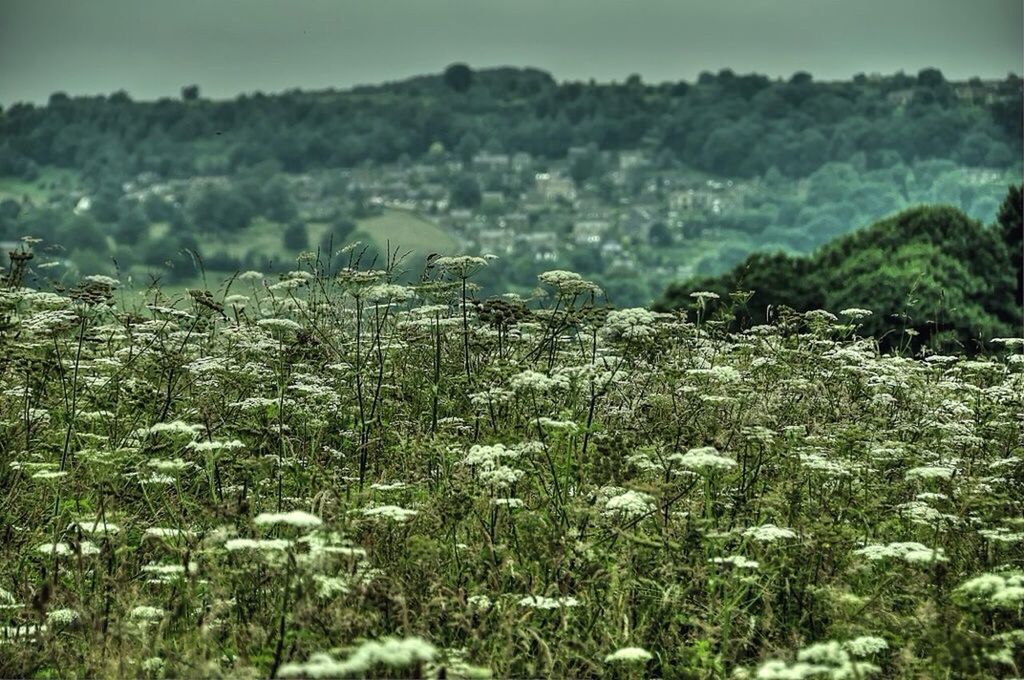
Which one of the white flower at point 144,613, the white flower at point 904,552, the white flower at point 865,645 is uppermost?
the white flower at point 904,552

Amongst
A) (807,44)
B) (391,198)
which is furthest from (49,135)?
(807,44)

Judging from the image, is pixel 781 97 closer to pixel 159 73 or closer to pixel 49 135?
pixel 159 73

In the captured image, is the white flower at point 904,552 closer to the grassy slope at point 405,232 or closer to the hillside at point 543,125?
the grassy slope at point 405,232

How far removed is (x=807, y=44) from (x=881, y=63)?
1663cm

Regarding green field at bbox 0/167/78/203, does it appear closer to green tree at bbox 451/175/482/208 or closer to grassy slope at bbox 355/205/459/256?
grassy slope at bbox 355/205/459/256

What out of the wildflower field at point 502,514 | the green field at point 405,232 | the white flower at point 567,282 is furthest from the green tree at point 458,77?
the white flower at point 567,282

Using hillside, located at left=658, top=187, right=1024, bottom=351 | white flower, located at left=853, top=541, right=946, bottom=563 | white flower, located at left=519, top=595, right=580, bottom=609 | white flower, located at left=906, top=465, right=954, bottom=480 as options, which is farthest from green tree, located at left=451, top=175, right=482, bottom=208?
white flower, located at left=853, top=541, right=946, bottom=563

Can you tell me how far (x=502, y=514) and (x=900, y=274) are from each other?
59.8 ft

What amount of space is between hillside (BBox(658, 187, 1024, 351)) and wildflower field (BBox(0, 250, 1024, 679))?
13863 mm

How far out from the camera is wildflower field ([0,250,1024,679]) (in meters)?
4.92

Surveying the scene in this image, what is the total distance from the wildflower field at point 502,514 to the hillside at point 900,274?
13863mm

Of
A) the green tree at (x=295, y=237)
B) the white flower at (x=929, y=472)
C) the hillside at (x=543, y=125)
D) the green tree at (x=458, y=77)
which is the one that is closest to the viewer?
the white flower at (x=929, y=472)

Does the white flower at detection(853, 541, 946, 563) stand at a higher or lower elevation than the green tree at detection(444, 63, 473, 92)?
lower

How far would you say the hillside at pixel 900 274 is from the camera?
22.2m
